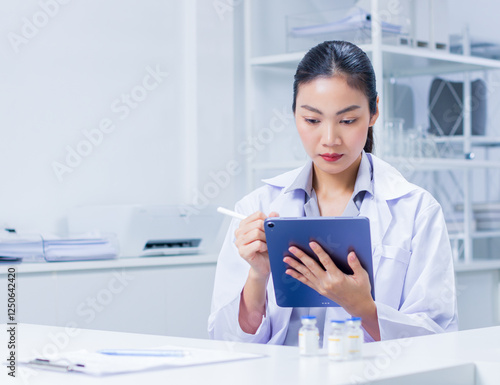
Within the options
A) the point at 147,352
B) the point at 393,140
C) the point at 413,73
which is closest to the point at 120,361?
the point at 147,352

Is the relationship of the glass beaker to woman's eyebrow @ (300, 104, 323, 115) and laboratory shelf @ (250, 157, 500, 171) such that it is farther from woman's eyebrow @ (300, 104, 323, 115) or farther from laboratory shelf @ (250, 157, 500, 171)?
woman's eyebrow @ (300, 104, 323, 115)

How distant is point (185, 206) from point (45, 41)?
2.66 feet

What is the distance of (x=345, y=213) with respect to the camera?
73.6 inches

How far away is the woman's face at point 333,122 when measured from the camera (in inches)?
71.2

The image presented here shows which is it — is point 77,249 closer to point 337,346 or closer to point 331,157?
point 331,157

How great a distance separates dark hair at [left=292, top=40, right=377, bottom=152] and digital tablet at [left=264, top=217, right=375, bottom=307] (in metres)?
0.48

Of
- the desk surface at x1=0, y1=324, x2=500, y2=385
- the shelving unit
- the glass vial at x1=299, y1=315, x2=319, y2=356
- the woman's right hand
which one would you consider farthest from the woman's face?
the shelving unit

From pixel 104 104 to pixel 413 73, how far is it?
1.55m

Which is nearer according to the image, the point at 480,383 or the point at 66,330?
the point at 480,383

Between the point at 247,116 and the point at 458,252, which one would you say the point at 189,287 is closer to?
the point at 247,116

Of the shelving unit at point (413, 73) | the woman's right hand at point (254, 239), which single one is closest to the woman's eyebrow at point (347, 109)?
the woman's right hand at point (254, 239)

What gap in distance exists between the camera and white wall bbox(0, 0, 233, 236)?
2828mm

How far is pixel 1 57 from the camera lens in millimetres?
2775

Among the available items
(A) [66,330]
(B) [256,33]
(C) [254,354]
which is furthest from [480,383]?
(B) [256,33]
